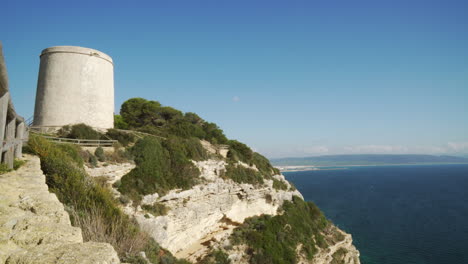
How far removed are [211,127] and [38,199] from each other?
3337cm

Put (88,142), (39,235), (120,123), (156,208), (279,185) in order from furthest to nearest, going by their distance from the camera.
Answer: (120,123) < (279,185) < (88,142) < (156,208) < (39,235)

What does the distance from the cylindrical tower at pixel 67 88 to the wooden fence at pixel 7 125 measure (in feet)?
47.6

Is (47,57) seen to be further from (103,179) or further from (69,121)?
(103,179)

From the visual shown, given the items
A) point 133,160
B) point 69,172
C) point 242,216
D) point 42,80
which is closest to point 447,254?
point 242,216

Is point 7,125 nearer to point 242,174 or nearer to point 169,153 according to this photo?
point 169,153

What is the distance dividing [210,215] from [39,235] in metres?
20.2

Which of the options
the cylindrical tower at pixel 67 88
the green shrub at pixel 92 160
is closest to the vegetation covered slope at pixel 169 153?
the green shrub at pixel 92 160

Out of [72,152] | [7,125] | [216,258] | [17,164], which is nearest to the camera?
[7,125]

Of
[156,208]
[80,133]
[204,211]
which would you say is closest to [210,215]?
[204,211]

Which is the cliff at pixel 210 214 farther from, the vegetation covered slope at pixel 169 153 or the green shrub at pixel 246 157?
the green shrub at pixel 246 157

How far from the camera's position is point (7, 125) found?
309 inches

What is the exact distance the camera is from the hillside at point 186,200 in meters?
9.64

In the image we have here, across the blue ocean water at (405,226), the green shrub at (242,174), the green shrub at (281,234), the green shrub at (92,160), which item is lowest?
the blue ocean water at (405,226)

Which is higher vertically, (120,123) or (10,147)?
(120,123)
